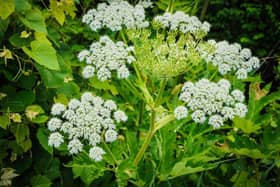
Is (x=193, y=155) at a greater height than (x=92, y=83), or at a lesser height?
lesser

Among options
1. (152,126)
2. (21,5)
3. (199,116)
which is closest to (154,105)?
(152,126)

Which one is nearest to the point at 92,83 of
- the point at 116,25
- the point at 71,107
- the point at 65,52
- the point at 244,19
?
the point at 65,52

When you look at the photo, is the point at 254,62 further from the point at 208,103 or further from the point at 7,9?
the point at 7,9

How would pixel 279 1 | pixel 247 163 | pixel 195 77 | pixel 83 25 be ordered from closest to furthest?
1. pixel 247 163
2. pixel 195 77
3. pixel 83 25
4. pixel 279 1

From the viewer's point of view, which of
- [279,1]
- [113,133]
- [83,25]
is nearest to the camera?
[113,133]

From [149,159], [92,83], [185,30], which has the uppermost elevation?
[185,30]

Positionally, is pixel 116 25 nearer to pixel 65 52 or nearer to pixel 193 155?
pixel 65 52

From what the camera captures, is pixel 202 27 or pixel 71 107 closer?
pixel 71 107

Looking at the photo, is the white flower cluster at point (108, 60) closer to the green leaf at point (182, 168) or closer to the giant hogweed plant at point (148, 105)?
the giant hogweed plant at point (148, 105)

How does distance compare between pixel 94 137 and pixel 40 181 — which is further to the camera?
pixel 40 181
